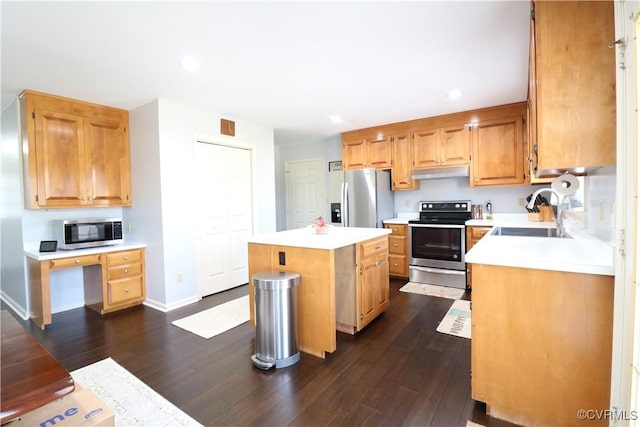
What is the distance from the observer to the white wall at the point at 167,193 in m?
3.36

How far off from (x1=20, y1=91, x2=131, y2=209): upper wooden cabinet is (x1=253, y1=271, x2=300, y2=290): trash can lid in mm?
2553

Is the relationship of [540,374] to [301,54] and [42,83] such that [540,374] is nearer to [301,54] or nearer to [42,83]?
[301,54]

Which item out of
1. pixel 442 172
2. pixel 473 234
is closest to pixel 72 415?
pixel 473 234

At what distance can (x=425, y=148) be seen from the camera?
14.4ft

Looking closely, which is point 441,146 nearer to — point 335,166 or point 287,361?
point 335,166

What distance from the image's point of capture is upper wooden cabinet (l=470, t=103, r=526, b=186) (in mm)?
3785

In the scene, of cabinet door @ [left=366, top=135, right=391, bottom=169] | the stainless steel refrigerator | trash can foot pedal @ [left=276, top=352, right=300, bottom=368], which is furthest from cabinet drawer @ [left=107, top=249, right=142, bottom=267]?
cabinet door @ [left=366, top=135, right=391, bottom=169]

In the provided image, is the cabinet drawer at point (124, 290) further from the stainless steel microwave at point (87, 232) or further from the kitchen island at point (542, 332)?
the kitchen island at point (542, 332)

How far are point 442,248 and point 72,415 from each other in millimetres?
3983

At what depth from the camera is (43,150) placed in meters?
3.08

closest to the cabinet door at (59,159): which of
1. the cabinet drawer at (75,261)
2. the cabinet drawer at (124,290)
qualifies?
the cabinet drawer at (75,261)

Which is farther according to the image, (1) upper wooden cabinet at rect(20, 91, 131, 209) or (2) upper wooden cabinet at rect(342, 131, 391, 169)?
(2) upper wooden cabinet at rect(342, 131, 391, 169)

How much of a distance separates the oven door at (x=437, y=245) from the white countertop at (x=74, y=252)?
3571mm

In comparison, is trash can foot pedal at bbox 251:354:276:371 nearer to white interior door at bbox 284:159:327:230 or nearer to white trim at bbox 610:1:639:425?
white trim at bbox 610:1:639:425
